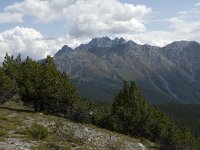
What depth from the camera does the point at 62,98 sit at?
84.8m

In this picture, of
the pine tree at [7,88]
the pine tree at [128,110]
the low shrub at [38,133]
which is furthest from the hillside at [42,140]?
the pine tree at [128,110]

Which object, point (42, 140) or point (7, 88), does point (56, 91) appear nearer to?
point (7, 88)

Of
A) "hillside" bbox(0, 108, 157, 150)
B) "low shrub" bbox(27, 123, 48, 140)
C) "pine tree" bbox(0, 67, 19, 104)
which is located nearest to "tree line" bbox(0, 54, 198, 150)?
"pine tree" bbox(0, 67, 19, 104)

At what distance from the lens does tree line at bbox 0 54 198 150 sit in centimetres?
8206

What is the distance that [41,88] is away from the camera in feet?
270

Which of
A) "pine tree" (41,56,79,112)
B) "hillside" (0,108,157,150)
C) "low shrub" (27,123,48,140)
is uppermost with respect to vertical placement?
"pine tree" (41,56,79,112)

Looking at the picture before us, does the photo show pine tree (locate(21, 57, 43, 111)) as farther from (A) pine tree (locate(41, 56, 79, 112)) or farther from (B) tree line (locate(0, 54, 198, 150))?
(A) pine tree (locate(41, 56, 79, 112))

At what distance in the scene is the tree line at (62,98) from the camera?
8206 cm

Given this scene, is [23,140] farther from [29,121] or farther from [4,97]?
[4,97]

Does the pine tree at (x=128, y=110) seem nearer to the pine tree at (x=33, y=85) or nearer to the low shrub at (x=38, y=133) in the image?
the pine tree at (x=33, y=85)

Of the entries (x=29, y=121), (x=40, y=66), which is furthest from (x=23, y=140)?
(x=40, y=66)

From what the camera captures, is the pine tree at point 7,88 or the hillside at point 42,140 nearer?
the hillside at point 42,140

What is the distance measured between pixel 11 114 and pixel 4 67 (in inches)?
966

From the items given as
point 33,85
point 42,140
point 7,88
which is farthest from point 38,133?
point 33,85
